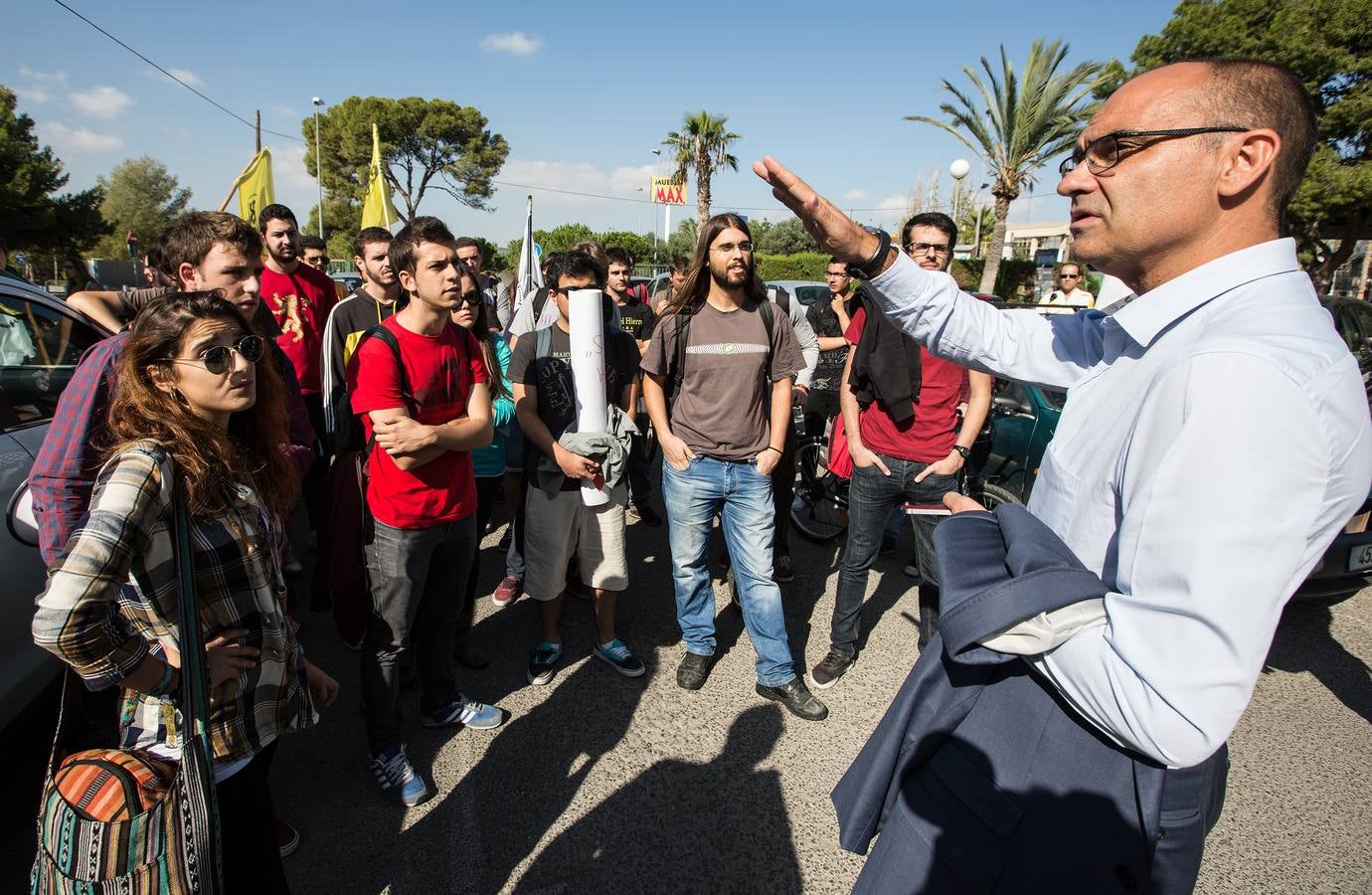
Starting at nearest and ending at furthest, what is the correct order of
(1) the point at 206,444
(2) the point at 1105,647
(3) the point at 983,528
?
(2) the point at 1105,647 → (3) the point at 983,528 → (1) the point at 206,444

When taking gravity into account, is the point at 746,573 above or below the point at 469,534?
below

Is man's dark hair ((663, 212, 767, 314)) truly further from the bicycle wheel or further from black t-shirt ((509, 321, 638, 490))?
the bicycle wheel

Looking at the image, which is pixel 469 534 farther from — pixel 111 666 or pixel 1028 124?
pixel 1028 124

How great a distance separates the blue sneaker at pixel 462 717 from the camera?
10.1 feet

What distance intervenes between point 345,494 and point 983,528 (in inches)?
91.9

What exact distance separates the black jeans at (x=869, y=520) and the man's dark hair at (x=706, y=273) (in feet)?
3.55

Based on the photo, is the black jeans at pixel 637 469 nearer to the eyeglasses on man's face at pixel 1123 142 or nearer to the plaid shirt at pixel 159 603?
the plaid shirt at pixel 159 603

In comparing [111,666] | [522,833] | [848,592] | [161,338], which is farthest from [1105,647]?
[848,592]

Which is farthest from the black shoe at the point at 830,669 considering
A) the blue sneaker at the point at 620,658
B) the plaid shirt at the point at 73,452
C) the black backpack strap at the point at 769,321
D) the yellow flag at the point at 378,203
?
the yellow flag at the point at 378,203

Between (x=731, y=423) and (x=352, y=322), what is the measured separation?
235 cm

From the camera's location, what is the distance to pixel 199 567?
1580mm

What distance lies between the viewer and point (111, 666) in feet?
4.58

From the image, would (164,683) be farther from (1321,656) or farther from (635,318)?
(1321,656)

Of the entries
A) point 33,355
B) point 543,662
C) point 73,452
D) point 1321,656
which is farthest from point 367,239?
point 1321,656
